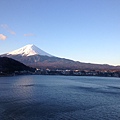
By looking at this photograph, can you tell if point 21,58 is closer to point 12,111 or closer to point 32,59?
point 32,59

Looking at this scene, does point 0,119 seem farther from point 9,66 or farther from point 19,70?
point 19,70

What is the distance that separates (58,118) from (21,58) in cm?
13852

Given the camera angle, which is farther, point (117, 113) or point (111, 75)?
point (111, 75)

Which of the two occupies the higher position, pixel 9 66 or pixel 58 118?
pixel 9 66

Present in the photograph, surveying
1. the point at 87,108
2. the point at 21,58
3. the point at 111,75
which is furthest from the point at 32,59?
the point at 87,108

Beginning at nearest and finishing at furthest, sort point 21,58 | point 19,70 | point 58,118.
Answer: point 58,118
point 19,70
point 21,58

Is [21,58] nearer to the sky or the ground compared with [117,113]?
nearer to the sky

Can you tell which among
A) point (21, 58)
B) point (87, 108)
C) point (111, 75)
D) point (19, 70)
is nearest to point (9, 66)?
point (19, 70)

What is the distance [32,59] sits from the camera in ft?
489

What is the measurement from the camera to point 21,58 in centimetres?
14725

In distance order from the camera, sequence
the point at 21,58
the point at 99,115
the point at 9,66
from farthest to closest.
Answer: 1. the point at 21,58
2. the point at 9,66
3. the point at 99,115

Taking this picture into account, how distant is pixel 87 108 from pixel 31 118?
4.32 m

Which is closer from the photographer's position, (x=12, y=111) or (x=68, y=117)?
(x=68, y=117)

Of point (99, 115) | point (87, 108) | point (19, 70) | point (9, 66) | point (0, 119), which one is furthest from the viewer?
point (19, 70)
